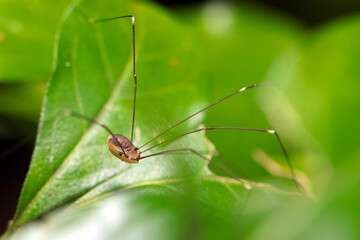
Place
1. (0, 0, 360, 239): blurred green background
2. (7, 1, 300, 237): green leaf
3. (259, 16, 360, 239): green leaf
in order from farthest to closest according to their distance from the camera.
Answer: (259, 16, 360, 239): green leaf
(0, 0, 360, 239): blurred green background
(7, 1, 300, 237): green leaf

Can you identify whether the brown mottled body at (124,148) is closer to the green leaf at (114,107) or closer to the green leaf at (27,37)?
the green leaf at (114,107)

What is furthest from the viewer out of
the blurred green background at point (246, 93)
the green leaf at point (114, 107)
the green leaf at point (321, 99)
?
the green leaf at point (321, 99)

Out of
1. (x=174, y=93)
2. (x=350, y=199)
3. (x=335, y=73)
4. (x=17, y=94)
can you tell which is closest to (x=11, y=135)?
(x=17, y=94)

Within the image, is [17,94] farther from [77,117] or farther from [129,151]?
[129,151]

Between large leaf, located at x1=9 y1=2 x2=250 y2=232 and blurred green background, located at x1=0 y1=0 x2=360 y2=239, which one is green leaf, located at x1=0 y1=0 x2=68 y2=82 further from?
large leaf, located at x1=9 y1=2 x2=250 y2=232

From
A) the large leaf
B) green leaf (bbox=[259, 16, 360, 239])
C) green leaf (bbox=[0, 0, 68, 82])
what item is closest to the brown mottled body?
the large leaf

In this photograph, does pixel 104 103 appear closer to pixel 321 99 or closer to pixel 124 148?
pixel 124 148

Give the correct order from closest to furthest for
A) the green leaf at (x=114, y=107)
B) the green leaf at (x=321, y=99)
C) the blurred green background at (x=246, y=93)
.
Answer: the green leaf at (x=114, y=107) < the blurred green background at (x=246, y=93) < the green leaf at (x=321, y=99)

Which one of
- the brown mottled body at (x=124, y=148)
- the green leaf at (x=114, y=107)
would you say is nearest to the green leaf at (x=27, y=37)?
the green leaf at (x=114, y=107)

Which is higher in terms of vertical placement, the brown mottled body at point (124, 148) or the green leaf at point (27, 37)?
the green leaf at point (27, 37)
